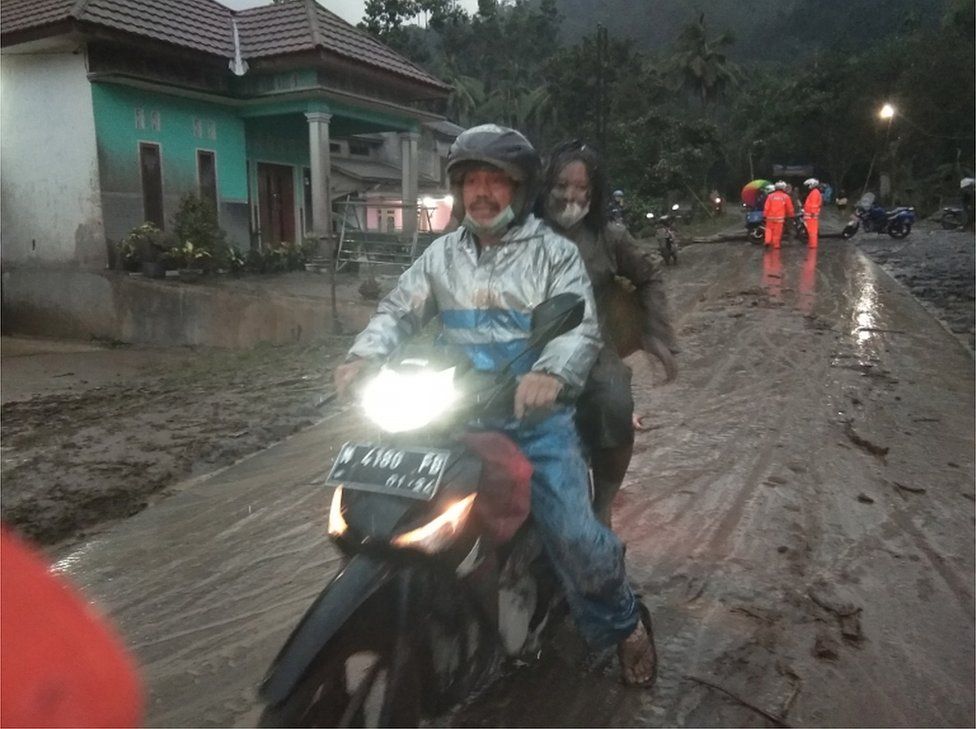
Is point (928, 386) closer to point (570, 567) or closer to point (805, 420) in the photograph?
point (805, 420)

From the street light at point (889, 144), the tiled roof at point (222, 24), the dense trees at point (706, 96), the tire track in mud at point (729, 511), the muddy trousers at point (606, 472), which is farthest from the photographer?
the street light at point (889, 144)

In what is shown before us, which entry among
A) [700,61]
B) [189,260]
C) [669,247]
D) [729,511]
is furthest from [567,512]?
[700,61]

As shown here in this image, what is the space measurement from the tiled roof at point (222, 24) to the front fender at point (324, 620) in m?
13.1

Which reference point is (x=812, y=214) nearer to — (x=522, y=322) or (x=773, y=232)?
(x=773, y=232)

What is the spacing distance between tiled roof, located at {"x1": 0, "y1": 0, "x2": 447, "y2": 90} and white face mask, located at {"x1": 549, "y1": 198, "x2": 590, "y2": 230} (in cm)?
1191

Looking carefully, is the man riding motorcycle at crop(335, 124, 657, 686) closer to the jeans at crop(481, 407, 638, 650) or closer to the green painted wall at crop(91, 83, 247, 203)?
the jeans at crop(481, 407, 638, 650)

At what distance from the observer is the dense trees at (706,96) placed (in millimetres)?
32125

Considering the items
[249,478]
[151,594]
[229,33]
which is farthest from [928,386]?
[229,33]

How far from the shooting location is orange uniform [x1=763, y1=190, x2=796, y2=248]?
19.0m

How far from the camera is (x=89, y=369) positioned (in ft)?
33.5

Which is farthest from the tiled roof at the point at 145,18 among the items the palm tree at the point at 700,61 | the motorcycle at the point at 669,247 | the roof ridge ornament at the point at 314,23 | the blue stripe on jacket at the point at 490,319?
the palm tree at the point at 700,61

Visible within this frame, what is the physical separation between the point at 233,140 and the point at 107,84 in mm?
2966

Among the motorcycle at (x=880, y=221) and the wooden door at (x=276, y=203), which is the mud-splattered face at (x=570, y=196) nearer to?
the wooden door at (x=276, y=203)

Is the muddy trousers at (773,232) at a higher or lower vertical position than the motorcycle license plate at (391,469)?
higher
